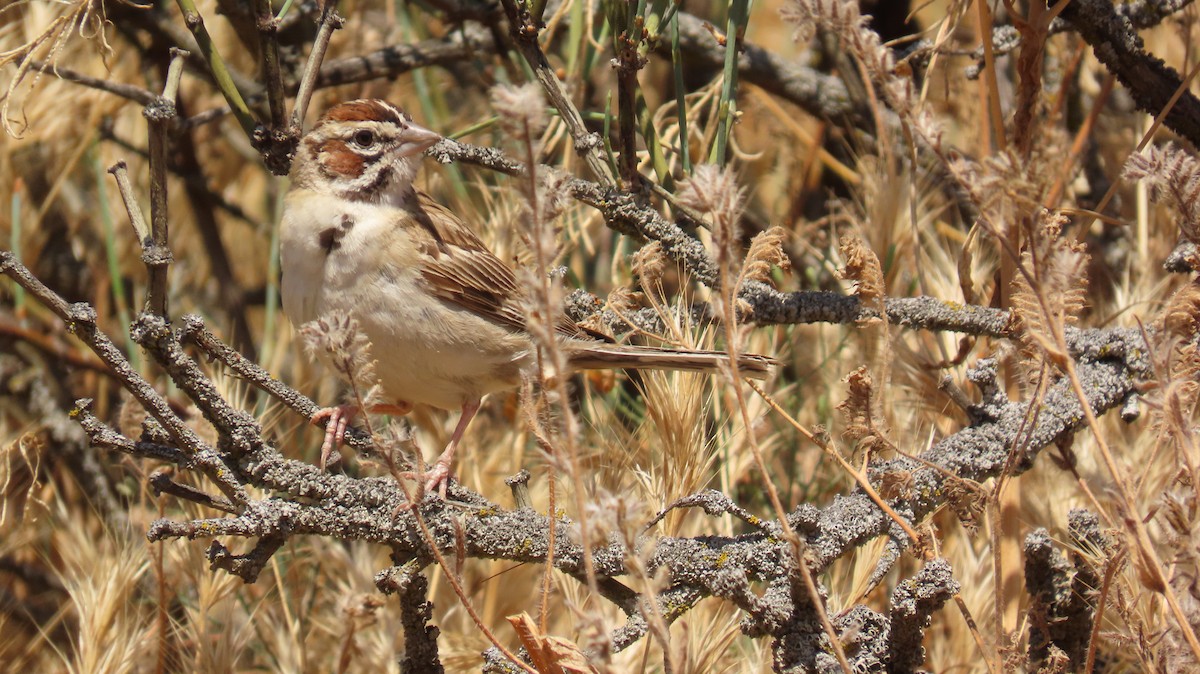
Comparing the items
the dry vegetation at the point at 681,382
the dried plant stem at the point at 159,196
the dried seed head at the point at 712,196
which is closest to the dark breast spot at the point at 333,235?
the dry vegetation at the point at 681,382

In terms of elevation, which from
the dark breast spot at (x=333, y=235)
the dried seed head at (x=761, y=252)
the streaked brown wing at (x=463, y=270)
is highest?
the dried seed head at (x=761, y=252)

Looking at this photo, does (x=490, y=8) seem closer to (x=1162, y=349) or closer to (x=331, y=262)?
(x=331, y=262)

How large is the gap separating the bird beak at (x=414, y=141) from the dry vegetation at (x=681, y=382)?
0.16 meters

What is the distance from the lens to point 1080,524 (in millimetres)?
1937

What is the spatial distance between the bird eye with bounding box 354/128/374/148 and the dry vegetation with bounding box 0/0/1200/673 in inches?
8.4

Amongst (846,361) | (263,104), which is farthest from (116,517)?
(846,361)

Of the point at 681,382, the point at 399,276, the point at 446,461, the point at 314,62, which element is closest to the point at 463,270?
the point at 399,276

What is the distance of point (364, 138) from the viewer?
2.80 metres

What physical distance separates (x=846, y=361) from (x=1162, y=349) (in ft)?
5.16

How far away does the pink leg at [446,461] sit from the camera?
90.7 inches

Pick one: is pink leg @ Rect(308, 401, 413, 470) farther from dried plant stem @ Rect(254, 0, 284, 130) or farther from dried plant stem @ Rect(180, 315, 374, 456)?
dried plant stem @ Rect(254, 0, 284, 130)

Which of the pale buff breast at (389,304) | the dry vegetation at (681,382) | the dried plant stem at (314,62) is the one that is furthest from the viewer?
the pale buff breast at (389,304)

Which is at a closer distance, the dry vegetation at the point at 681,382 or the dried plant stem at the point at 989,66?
the dry vegetation at the point at 681,382

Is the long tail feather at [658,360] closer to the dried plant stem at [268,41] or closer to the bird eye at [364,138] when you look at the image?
the bird eye at [364,138]
